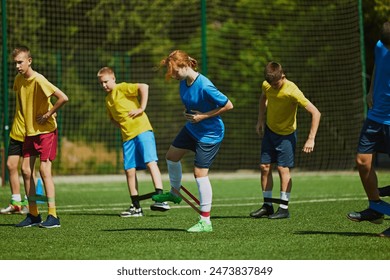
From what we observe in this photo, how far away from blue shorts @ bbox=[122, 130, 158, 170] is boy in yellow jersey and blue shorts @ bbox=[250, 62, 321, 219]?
140 centimetres

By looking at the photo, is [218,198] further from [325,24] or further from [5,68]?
[325,24]

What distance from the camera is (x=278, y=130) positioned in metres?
10.2

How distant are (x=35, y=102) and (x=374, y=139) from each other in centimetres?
342

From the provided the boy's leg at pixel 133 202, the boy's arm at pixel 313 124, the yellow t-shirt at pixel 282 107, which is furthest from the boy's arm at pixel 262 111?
the boy's leg at pixel 133 202

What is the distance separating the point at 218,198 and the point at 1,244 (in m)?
6.29

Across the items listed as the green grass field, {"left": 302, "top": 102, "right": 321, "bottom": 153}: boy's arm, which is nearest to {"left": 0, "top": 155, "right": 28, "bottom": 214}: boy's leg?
the green grass field

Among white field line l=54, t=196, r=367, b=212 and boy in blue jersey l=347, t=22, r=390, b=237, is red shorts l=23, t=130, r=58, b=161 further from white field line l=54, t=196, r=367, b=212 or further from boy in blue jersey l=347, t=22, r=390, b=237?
boy in blue jersey l=347, t=22, r=390, b=237

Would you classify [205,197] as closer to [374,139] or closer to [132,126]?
[374,139]

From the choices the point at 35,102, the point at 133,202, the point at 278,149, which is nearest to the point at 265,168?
the point at 278,149

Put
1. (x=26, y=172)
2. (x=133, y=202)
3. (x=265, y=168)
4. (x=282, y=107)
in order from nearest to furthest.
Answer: (x=26, y=172)
(x=282, y=107)
(x=265, y=168)
(x=133, y=202)

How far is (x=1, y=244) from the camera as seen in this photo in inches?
299

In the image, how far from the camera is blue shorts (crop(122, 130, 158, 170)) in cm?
1089

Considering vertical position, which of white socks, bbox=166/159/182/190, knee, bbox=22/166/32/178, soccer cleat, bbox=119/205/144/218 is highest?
white socks, bbox=166/159/182/190

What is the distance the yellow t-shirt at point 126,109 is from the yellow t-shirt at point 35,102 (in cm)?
184
